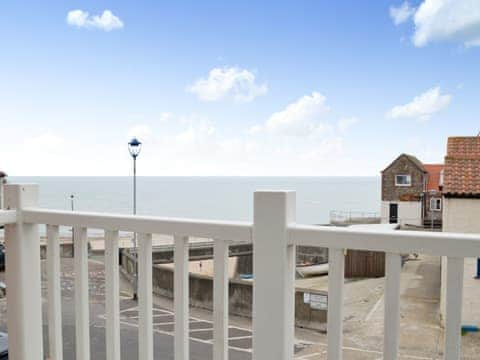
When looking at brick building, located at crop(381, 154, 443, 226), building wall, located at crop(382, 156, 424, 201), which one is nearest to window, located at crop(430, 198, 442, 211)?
brick building, located at crop(381, 154, 443, 226)

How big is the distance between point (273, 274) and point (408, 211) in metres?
22.4

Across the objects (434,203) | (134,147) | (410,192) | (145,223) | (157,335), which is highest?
(134,147)

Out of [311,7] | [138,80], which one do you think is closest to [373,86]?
[311,7]

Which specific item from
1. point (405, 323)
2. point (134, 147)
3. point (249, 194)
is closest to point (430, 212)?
point (405, 323)

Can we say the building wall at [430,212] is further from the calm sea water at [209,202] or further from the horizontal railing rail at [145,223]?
the horizontal railing rail at [145,223]

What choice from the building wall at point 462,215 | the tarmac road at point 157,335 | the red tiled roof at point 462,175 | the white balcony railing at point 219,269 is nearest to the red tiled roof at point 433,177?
the red tiled roof at point 462,175

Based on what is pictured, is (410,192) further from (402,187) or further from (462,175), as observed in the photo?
(462,175)

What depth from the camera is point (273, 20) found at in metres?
24.3

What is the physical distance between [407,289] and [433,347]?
371cm

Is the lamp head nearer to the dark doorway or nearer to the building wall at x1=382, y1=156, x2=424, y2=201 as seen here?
the building wall at x1=382, y1=156, x2=424, y2=201

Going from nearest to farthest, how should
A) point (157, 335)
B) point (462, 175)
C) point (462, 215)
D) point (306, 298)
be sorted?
point (157, 335), point (462, 215), point (462, 175), point (306, 298)

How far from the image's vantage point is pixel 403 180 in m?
22.0

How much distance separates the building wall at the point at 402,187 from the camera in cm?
2158

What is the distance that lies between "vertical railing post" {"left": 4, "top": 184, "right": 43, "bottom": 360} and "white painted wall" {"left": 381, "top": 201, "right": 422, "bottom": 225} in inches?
855
